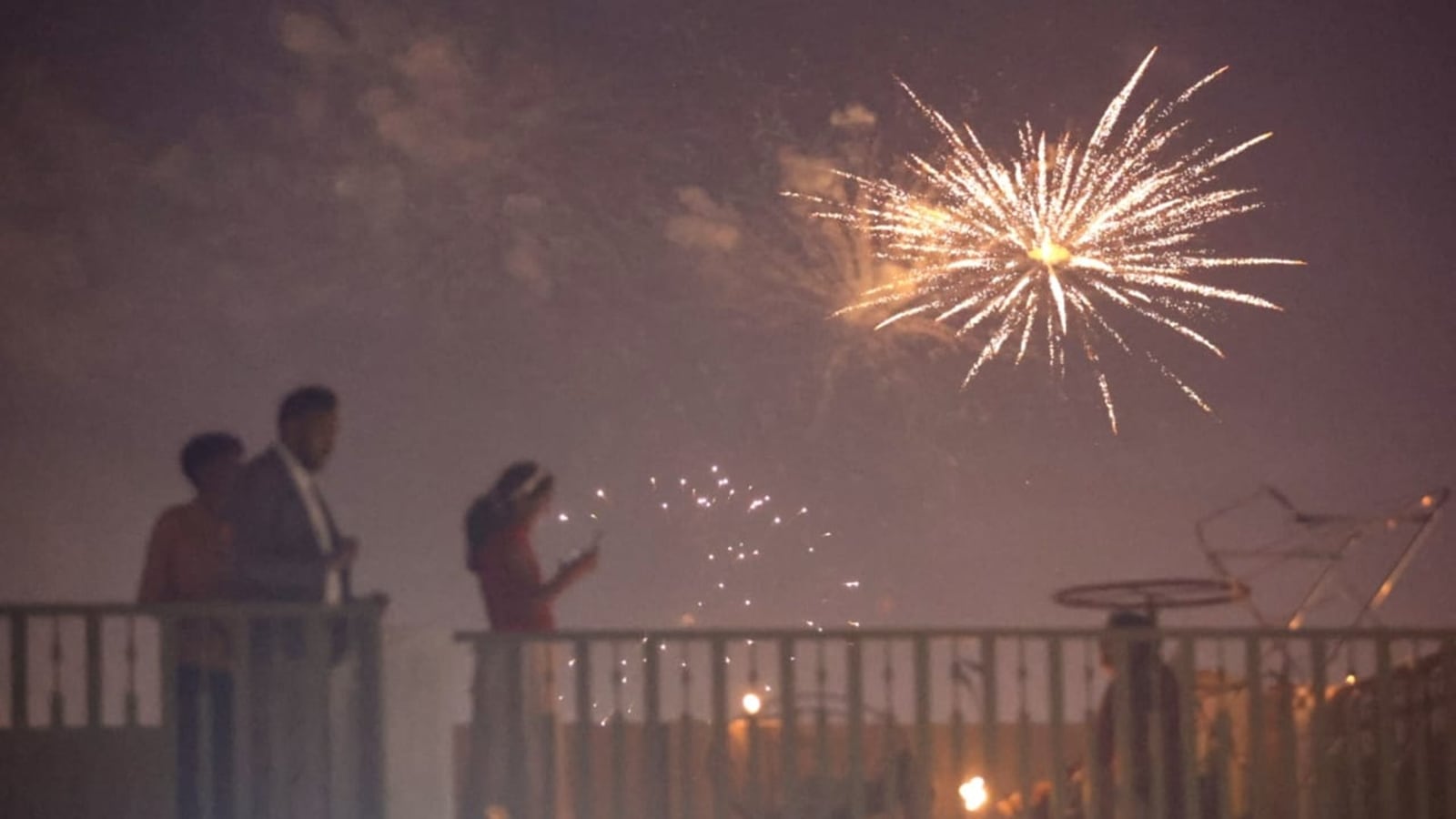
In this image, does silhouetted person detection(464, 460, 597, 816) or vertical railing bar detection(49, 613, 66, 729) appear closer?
vertical railing bar detection(49, 613, 66, 729)

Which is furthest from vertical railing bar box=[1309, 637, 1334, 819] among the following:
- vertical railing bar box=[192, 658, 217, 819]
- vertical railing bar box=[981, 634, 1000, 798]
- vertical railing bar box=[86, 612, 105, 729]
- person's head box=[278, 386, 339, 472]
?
vertical railing bar box=[86, 612, 105, 729]

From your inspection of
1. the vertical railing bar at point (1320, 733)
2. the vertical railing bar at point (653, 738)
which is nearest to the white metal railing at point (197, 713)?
the vertical railing bar at point (653, 738)

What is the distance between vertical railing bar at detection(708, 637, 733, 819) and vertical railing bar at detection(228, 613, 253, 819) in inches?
52.8

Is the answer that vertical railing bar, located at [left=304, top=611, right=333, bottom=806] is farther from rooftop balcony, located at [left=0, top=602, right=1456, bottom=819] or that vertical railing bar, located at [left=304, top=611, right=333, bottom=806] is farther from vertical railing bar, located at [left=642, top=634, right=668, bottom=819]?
vertical railing bar, located at [left=642, top=634, right=668, bottom=819]

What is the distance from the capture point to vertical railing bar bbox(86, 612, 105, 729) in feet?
16.5

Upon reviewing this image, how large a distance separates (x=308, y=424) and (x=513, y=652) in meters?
0.92

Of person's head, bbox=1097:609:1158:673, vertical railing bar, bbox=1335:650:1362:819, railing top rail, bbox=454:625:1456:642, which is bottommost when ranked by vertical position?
vertical railing bar, bbox=1335:650:1362:819

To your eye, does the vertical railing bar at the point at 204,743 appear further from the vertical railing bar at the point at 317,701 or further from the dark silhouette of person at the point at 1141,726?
the dark silhouette of person at the point at 1141,726

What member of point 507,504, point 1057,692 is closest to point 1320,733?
point 1057,692

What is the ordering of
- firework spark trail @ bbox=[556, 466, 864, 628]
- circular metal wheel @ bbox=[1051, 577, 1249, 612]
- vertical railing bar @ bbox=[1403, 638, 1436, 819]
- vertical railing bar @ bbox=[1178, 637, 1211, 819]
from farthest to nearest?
firework spark trail @ bbox=[556, 466, 864, 628], circular metal wheel @ bbox=[1051, 577, 1249, 612], vertical railing bar @ bbox=[1403, 638, 1436, 819], vertical railing bar @ bbox=[1178, 637, 1211, 819]

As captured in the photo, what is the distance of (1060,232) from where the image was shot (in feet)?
30.9

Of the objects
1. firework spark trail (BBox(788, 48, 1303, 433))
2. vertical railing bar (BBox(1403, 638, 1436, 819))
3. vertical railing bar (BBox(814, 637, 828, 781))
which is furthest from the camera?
firework spark trail (BBox(788, 48, 1303, 433))

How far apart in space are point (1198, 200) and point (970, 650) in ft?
14.8

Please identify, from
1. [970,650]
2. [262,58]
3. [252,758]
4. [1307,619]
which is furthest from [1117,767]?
[262,58]
